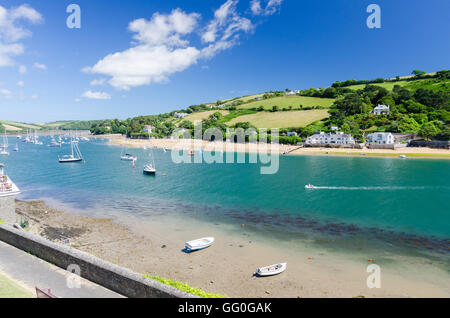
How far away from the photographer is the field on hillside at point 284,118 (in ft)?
480

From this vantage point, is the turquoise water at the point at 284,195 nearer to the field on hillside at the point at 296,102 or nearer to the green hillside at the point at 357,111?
the green hillside at the point at 357,111

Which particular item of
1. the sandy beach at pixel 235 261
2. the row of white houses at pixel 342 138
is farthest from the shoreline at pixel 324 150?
the sandy beach at pixel 235 261

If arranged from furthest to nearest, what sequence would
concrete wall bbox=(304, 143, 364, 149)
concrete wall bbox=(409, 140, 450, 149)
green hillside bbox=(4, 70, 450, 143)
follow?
green hillside bbox=(4, 70, 450, 143) → concrete wall bbox=(304, 143, 364, 149) → concrete wall bbox=(409, 140, 450, 149)

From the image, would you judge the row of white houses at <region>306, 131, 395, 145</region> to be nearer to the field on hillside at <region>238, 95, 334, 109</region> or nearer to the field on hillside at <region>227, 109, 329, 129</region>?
the field on hillside at <region>227, 109, 329, 129</region>

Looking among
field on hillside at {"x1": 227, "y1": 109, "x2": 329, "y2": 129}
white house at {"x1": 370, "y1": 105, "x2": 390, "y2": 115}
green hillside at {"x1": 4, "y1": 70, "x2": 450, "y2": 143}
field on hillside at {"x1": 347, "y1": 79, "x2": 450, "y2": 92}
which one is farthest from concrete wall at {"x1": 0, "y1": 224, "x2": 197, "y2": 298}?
field on hillside at {"x1": 347, "y1": 79, "x2": 450, "y2": 92}

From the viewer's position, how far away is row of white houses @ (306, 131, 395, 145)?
107562 mm

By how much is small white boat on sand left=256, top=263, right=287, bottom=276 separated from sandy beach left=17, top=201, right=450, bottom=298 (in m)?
0.46

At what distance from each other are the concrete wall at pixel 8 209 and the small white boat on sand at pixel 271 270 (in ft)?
96.7

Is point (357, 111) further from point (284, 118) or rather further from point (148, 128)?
point (148, 128)

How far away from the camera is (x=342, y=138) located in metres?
115

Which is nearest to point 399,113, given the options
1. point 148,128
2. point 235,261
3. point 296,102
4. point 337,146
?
point 337,146

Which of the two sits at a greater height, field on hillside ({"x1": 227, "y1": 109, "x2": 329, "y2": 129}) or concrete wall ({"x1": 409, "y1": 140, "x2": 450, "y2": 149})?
field on hillside ({"x1": 227, "y1": 109, "x2": 329, "y2": 129})

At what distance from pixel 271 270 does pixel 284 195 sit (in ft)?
90.3
